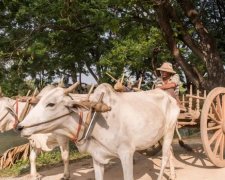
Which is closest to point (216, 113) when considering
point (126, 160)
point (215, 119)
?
point (215, 119)

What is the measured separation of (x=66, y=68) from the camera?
23406mm

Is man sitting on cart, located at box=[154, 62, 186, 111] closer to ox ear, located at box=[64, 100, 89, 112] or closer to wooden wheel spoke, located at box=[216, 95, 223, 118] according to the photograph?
wooden wheel spoke, located at box=[216, 95, 223, 118]

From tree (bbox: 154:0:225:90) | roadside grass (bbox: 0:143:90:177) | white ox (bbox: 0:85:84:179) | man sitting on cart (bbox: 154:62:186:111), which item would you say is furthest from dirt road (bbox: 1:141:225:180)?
tree (bbox: 154:0:225:90)

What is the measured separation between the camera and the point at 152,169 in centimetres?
791

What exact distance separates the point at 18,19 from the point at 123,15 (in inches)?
207

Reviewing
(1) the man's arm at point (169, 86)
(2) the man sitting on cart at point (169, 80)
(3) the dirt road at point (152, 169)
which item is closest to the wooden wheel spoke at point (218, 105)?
(2) the man sitting on cart at point (169, 80)

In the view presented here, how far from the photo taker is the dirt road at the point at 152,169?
730 cm

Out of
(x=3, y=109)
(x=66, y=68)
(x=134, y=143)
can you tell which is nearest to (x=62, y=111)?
(x=134, y=143)

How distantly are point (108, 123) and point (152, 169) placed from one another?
302 centimetres

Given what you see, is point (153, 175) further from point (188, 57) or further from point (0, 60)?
point (188, 57)

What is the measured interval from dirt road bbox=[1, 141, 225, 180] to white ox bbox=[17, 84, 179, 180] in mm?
1707

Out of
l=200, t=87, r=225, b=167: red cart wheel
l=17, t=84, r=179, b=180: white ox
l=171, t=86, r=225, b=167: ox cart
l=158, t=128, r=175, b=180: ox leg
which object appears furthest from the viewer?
l=171, t=86, r=225, b=167: ox cart

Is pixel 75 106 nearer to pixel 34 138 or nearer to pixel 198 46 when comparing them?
pixel 34 138

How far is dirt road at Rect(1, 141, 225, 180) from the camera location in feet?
23.9
